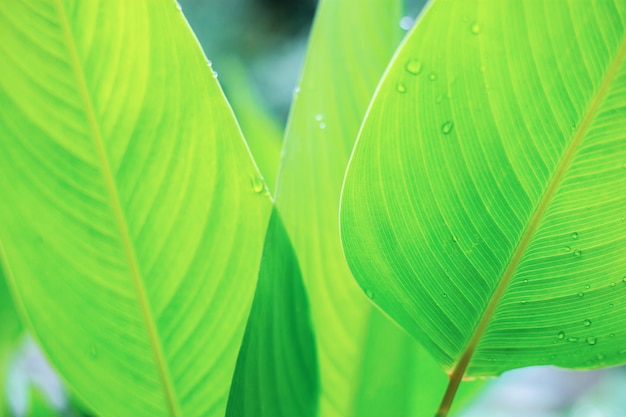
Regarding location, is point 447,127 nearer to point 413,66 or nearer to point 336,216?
point 413,66

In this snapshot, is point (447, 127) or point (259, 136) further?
point (259, 136)

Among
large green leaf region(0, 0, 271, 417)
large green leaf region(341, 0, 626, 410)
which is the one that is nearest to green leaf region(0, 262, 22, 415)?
large green leaf region(0, 0, 271, 417)

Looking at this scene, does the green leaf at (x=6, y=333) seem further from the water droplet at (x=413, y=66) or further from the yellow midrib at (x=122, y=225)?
the water droplet at (x=413, y=66)

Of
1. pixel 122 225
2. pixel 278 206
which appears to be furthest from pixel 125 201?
pixel 278 206

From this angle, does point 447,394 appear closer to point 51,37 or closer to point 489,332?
point 489,332

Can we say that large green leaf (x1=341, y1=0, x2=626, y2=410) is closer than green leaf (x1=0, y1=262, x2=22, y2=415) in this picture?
Yes

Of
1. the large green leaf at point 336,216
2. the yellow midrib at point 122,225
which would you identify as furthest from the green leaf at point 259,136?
the yellow midrib at point 122,225

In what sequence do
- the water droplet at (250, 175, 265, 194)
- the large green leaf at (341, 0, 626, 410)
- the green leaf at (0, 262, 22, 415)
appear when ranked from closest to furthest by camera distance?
the large green leaf at (341, 0, 626, 410), the water droplet at (250, 175, 265, 194), the green leaf at (0, 262, 22, 415)

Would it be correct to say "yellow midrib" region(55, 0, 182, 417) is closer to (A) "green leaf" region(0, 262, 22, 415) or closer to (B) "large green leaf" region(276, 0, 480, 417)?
(B) "large green leaf" region(276, 0, 480, 417)
